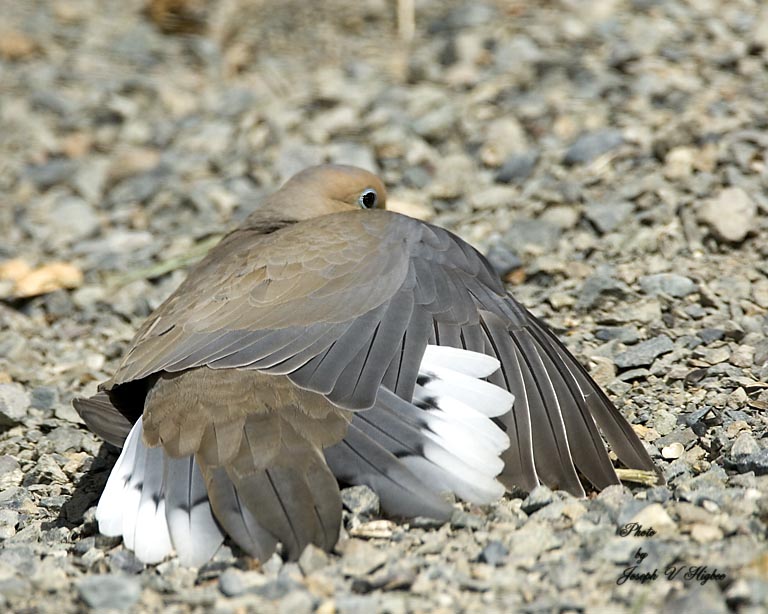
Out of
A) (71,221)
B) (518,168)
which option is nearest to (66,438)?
(71,221)

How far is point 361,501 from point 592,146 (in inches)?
139

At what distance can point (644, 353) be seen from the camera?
14.8 ft

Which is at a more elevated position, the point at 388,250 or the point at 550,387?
the point at 388,250

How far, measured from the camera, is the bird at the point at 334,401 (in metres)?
3.31

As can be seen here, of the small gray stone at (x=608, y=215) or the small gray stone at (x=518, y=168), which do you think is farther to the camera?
the small gray stone at (x=518, y=168)

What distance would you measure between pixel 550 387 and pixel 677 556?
3.28ft

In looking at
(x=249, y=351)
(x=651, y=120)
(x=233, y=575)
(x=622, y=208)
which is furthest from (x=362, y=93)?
(x=233, y=575)

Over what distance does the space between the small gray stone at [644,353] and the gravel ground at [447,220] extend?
2 cm

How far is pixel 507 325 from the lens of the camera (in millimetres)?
4023

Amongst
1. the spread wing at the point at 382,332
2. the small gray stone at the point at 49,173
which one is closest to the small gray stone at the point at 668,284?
the spread wing at the point at 382,332

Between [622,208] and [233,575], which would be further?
[622,208]

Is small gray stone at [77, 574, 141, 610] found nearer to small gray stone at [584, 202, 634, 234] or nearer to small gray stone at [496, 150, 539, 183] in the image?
small gray stone at [584, 202, 634, 234]

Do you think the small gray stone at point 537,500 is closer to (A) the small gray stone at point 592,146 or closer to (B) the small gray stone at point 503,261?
(B) the small gray stone at point 503,261

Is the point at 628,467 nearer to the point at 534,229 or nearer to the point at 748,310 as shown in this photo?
the point at 748,310
